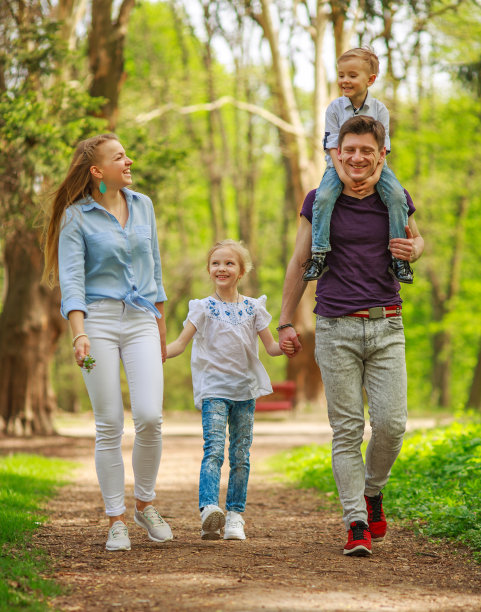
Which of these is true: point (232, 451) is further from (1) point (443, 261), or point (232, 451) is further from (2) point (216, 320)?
(1) point (443, 261)

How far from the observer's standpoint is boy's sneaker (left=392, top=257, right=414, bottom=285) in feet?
16.4


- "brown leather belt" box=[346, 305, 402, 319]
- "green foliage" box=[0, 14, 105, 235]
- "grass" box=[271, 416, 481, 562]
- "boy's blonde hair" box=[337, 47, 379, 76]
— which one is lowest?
"grass" box=[271, 416, 481, 562]

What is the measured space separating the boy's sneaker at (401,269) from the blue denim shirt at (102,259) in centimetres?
143

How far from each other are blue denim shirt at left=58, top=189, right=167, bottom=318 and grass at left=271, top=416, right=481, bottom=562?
7.70 ft

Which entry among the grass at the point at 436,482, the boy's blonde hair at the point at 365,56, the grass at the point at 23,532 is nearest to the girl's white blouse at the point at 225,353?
the grass at the point at 23,532

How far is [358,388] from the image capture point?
5.03 metres

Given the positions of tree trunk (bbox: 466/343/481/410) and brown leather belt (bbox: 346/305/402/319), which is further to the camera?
tree trunk (bbox: 466/343/481/410)

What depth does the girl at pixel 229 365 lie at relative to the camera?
538 centimetres

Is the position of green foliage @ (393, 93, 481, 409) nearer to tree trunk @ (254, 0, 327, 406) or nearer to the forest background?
the forest background

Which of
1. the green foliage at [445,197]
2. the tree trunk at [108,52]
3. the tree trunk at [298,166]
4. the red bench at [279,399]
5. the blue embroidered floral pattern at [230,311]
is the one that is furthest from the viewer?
the green foliage at [445,197]

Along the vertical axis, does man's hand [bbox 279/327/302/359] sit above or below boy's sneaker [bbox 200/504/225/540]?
above

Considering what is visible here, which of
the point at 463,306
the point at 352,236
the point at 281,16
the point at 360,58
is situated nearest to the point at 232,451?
the point at 352,236

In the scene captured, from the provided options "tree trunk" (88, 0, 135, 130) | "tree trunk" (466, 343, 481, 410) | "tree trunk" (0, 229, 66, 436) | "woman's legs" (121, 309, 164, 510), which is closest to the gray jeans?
"woman's legs" (121, 309, 164, 510)

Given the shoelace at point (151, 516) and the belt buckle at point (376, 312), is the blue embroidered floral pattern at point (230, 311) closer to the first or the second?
the belt buckle at point (376, 312)
